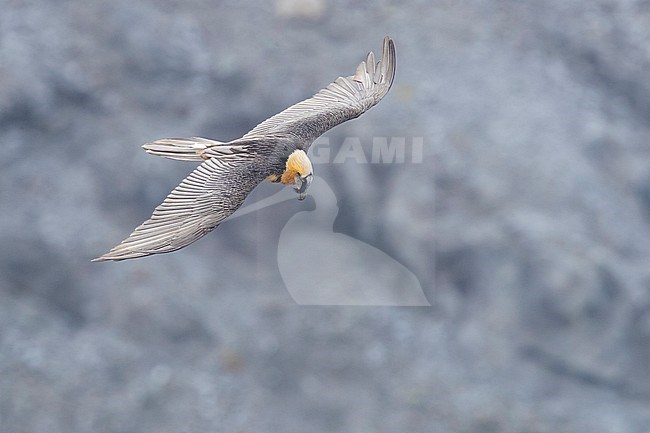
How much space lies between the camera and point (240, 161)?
8.15 m

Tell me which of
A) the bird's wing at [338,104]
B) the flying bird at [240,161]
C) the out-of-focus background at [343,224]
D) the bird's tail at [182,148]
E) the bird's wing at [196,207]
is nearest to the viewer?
the bird's wing at [196,207]

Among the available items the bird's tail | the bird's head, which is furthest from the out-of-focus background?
the bird's tail

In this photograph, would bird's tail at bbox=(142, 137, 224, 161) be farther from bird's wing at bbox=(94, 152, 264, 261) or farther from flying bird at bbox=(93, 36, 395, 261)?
bird's wing at bbox=(94, 152, 264, 261)

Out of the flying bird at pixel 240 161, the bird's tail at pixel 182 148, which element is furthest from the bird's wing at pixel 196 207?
the bird's tail at pixel 182 148

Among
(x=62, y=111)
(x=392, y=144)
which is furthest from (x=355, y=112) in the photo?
(x=62, y=111)

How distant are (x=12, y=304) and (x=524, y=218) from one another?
602 centimetres

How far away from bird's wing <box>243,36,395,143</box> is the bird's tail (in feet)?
2.13

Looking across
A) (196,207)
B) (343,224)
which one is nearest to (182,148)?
(196,207)

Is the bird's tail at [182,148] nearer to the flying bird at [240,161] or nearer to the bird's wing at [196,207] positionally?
the flying bird at [240,161]

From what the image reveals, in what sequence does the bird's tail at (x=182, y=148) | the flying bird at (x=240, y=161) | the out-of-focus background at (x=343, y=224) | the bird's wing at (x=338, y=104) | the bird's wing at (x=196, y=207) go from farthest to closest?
the out-of-focus background at (x=343, y=224) < the bird's wing at (x=338, y=104) < the bird's tail at (x=182, y=148) < the flying bird at (x=240, y=161) < the bird's wing at (x=196, y=207)

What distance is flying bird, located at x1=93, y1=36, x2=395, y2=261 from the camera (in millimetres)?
7359

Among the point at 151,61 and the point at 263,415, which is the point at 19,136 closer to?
the point at 151,61

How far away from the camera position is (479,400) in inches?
402

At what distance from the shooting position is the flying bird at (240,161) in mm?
7359
